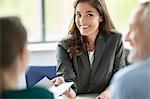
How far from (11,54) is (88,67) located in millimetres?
1304

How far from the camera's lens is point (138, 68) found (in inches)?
52.5

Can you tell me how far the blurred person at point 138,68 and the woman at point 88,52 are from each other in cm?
109

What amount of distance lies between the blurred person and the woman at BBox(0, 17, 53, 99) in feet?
1.31

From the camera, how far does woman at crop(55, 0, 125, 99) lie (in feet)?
8.30

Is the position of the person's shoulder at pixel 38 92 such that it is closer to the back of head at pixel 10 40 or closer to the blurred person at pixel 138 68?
the back of head at pixel 10 40

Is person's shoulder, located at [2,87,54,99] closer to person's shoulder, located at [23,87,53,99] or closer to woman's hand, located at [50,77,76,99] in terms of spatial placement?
person's shoulder, located at [23,87,53,99]

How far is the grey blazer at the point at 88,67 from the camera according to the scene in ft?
8.30

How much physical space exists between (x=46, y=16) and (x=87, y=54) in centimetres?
154

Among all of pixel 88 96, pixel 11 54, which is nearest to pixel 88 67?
pixel 88 96

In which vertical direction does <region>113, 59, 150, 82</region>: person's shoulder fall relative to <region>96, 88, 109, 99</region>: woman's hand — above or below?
above

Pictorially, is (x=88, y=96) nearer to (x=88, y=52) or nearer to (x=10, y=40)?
(x=88, y=52)

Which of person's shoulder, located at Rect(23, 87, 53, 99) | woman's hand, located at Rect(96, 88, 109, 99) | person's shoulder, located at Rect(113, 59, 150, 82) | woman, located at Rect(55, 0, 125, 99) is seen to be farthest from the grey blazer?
person's shoulder, located at Rect(113, 59, 150, 82)

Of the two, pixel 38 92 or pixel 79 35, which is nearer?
pixel 38 92

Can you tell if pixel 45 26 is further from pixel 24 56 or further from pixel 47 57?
pixel 24 56
